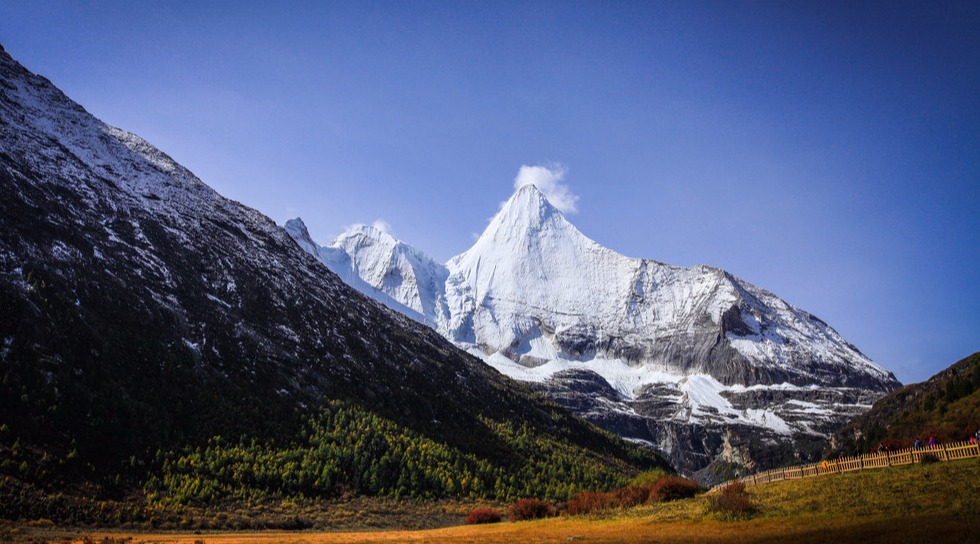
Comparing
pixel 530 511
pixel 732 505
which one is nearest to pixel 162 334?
pixel 530 511

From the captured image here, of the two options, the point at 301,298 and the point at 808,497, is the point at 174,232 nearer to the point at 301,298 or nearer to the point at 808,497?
the point at 301,298

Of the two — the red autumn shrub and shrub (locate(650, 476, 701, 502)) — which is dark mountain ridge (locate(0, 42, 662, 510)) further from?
shrub (locate(650, 476, 701, 502))

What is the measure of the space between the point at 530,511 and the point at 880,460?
36.1 metres

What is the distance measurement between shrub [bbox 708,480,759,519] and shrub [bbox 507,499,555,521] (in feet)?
88.5

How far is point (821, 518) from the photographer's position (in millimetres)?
36719

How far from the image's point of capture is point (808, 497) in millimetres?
43688

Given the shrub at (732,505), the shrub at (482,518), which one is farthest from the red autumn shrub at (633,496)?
the shrub at (732,505)

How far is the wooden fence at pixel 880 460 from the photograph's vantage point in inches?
1804

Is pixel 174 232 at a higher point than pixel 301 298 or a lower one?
higher

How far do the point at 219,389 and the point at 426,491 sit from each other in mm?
37189

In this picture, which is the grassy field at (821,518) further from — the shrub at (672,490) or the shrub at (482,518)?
the shrub at (482,518)

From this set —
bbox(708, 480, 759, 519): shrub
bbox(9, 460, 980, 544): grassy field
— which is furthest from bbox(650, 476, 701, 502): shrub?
bbox(708, 480, 759, 519): shrub

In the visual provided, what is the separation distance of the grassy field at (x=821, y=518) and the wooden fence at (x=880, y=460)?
2209 millimetres

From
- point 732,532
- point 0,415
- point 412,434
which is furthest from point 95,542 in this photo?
point 412,434
